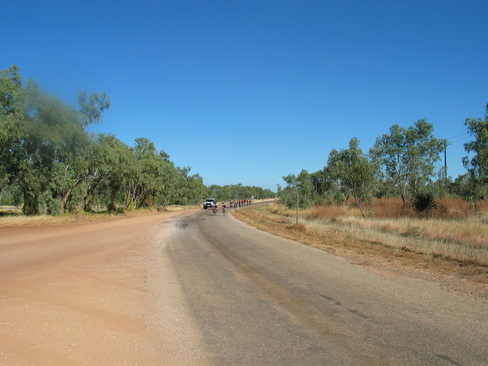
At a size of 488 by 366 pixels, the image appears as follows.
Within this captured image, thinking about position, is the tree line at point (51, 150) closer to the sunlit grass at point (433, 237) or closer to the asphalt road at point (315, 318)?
the sunlit grass at point (433, 237)

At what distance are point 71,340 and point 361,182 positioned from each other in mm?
26490

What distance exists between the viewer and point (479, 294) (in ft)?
22.0

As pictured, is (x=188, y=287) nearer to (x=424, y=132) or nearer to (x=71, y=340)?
(x=71, y=340)

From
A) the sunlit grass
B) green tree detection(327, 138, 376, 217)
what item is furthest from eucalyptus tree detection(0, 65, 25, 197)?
green tree detection(327, 138, 376, 217)

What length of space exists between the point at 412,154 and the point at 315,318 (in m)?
25.8

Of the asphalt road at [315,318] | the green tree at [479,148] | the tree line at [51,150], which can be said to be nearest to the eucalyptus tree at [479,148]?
the green tree at [479,148]

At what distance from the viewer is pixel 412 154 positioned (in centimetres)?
2758

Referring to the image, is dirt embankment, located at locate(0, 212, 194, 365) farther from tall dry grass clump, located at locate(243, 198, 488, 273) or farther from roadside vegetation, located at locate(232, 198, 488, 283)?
tall dry grass clump, located at locate(243, 198, 488, 273)

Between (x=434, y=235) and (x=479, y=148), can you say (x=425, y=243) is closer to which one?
(x=434, y=235)

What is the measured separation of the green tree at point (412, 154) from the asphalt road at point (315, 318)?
21.7 metres

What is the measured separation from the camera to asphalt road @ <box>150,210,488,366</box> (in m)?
4.20

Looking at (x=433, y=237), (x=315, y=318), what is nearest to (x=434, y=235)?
(x=433, y=237)

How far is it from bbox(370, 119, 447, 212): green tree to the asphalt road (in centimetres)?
2165

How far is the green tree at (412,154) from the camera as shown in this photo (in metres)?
27.5
